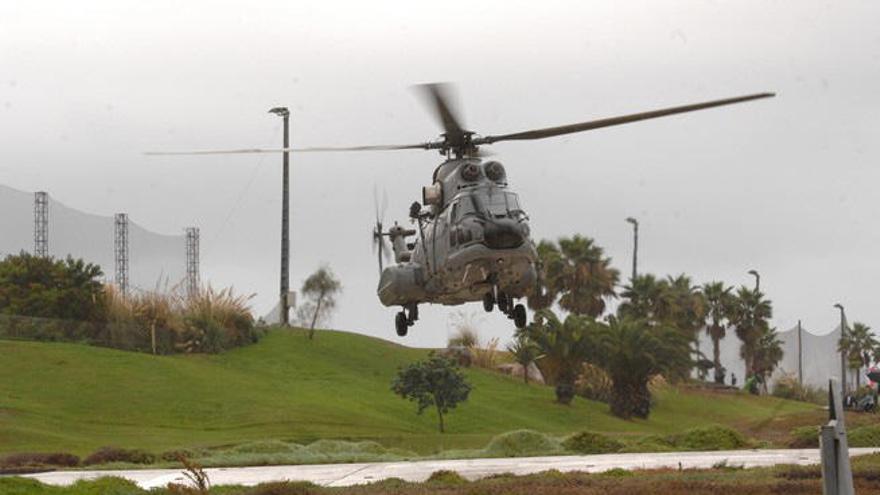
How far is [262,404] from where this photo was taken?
9069cm

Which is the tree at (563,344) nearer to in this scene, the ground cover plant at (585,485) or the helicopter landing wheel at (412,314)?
the ground cover plant at (585,485)

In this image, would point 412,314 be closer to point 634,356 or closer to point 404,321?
point 404,321

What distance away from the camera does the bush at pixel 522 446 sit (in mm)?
56656

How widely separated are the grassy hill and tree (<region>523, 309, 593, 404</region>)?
1635mm

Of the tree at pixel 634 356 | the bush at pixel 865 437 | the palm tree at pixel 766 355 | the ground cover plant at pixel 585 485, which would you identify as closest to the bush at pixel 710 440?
the bush at pixel 865 437

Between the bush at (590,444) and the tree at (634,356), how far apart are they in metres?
36.8

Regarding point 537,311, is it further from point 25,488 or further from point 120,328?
point 25,488

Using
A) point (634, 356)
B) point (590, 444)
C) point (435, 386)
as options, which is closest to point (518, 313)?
point (590, 444)

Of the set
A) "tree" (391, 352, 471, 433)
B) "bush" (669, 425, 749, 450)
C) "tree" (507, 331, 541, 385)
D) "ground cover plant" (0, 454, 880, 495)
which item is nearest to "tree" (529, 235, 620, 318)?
Result: "tree" (507, 331, 541, 385)

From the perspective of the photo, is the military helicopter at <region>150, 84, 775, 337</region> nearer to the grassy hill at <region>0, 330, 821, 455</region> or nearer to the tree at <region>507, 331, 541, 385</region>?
the grassy hill at <region>0, 330, 821, 455</region>

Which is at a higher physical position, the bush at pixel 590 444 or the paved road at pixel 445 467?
the bush at pixel 590 444

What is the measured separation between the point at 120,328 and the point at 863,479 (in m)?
79.2

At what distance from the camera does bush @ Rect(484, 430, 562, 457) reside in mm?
56656

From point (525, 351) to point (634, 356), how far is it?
13854 millimetres
